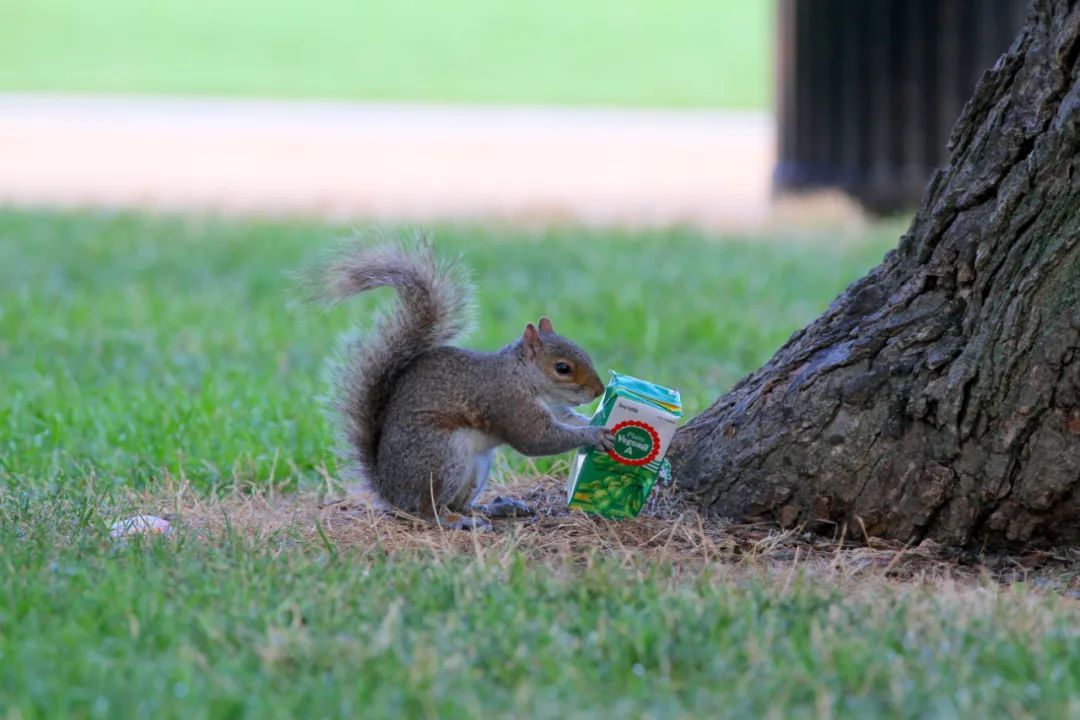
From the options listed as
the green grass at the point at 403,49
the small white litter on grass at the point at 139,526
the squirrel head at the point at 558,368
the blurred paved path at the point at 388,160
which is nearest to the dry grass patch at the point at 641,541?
the small white litter on grass at the point at 139,526

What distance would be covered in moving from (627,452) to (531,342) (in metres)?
0.41

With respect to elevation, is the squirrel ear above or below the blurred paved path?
above

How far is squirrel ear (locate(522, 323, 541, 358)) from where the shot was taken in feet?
13.0

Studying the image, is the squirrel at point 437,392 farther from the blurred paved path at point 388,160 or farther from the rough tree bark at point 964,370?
the blurred paved path at point 388,160

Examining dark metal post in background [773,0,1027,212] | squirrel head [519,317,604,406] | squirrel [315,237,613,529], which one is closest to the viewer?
squirrel [315,237,613,529]

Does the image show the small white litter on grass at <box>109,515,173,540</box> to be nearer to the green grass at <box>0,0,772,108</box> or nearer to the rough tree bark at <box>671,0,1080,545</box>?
the rough tree bark at <box>671,0,1080,545</box>

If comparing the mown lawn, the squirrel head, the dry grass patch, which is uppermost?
the squirrel head

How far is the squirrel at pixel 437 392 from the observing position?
12.7 feet

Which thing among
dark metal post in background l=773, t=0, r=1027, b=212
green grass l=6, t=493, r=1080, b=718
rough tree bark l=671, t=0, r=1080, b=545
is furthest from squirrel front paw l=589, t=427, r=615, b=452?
dark metal post in background l=773, t=0, r=1027, b=212

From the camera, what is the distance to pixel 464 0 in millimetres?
40500

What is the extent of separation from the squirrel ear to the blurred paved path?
22.4ft

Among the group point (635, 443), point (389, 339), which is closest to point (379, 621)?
point (635, 443)

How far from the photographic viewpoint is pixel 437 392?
391 cm

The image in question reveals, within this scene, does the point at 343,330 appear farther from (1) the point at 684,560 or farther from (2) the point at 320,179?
(2) the point at 320,179
